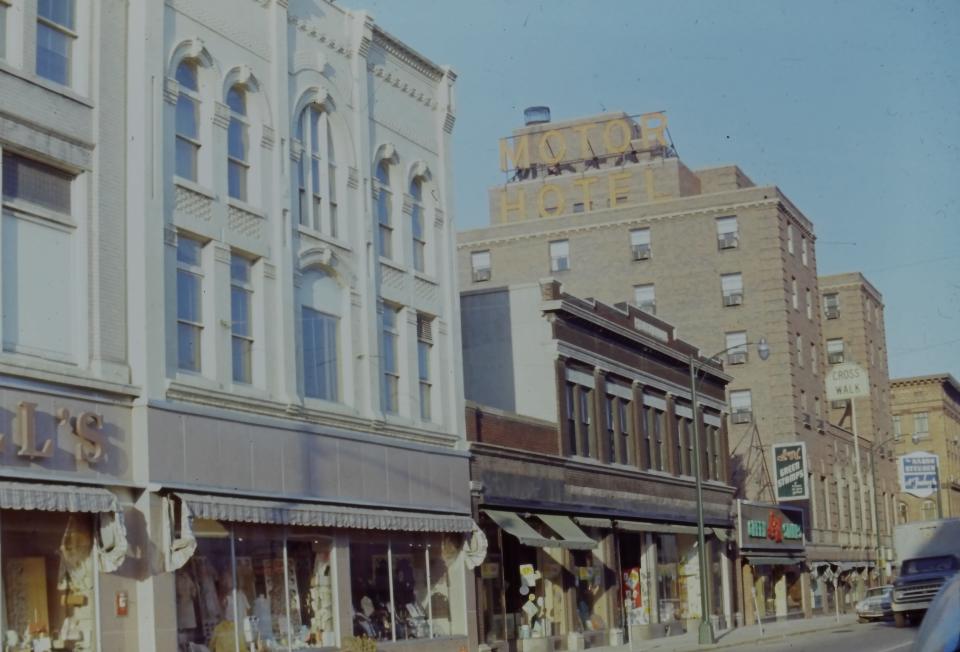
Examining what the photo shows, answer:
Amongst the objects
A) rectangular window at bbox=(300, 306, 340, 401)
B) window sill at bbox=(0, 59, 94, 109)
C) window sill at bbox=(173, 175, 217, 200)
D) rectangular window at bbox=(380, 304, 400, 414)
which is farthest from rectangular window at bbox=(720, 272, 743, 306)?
window sill at bbox=(0, 59, 94, 109)

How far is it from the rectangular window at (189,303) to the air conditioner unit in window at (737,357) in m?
49.2

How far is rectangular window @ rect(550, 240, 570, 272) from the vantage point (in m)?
76.2

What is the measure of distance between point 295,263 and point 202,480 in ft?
19.1

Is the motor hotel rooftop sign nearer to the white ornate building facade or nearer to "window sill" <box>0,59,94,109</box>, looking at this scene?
the white ornate building facade

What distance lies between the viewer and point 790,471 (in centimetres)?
6519

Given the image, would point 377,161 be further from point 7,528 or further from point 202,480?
point 7,528

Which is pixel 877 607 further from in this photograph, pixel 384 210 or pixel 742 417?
pixel 384 210

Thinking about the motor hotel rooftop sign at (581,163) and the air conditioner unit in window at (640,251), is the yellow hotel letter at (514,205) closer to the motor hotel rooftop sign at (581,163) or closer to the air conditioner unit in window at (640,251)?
the motor hotel rooftop sign at (581,163)

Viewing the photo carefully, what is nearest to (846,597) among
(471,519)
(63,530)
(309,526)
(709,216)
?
(709,216)

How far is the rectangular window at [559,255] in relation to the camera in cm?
7619

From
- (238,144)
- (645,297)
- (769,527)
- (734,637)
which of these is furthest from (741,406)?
(238,144)

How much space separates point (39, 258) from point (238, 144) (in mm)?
6625

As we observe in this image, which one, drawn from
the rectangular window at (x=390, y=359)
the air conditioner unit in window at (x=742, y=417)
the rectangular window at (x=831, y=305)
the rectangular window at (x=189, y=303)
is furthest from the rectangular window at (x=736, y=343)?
the rectangular window at (x=189, y=303)

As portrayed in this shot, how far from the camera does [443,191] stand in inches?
1448
